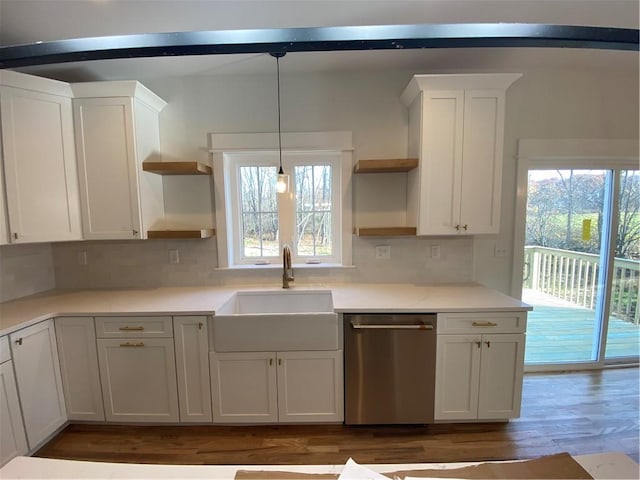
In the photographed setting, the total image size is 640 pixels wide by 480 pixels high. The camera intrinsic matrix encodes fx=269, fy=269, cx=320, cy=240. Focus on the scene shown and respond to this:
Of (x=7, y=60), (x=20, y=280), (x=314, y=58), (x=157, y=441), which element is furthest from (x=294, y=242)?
(x=20, y=280)

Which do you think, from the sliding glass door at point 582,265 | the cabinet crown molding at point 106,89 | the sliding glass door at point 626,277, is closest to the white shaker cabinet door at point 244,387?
the cabinet crown molding at point 106,89

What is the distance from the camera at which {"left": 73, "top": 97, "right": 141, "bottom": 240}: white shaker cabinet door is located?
196cm

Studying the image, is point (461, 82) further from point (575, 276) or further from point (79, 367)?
point (79, 367)

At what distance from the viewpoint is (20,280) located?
2.15 metres

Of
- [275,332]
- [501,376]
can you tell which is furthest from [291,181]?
[501,376]

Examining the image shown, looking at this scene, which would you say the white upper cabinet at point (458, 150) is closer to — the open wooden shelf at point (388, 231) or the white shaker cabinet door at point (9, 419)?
the open wooden shelf at point (388, 231)

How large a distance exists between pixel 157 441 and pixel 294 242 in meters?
1.74

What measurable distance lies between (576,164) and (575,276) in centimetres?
102

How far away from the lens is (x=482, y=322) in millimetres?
1797

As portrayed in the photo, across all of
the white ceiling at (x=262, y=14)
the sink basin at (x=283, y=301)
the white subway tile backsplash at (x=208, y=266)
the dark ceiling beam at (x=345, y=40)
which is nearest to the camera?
the dark ceiling beam at (x=345, y=40)

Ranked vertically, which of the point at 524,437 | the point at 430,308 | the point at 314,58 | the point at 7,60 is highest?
the point at 314,58

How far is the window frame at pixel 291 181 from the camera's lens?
228 cm

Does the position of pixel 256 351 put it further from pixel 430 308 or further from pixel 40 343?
pixel 40 343

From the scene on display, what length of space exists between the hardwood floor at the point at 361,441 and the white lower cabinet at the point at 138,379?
0.16 metres
